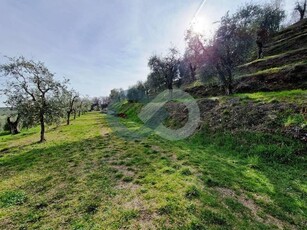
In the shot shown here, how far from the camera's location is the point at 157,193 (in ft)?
28.2

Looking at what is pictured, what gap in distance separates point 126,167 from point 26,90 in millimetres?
18766

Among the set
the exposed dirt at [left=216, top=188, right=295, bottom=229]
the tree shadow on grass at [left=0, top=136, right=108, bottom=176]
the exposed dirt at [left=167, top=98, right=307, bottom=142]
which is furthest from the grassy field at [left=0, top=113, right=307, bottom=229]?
the exposed dirt at [left=167, top=98, right=307, bottom=142]

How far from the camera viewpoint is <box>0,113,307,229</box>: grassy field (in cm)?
681

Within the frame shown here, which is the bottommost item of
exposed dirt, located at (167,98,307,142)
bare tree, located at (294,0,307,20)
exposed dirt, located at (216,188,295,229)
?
exposed dirt, located at (216,188,295,229)

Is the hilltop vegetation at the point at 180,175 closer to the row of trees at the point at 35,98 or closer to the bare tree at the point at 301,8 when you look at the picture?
the row of trees at the point at 35,98

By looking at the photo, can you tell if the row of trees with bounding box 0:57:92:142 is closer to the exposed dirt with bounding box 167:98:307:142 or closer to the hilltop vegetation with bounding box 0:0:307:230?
the hilltop vegetation with bounding box 0:0:307:230

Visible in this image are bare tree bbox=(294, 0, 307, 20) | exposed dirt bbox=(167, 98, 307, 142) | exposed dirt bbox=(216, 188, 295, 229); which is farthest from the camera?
bare tree bbox=(294, 0, 307, 20)

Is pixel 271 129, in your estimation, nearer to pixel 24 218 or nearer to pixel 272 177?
pixel 272 177

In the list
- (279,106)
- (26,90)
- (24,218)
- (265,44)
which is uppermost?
(265,44)

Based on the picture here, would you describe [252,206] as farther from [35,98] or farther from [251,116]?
[35,98]

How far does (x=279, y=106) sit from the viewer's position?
53.7 feet

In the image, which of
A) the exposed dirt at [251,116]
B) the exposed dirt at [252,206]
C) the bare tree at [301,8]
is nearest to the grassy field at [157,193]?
the exposed dirt at [252,206]

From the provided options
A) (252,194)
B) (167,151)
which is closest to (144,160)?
(167,151)

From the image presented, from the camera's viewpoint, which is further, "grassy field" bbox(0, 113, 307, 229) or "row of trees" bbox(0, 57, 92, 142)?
"row of trees" bbox(0, 57, 92, 142)
